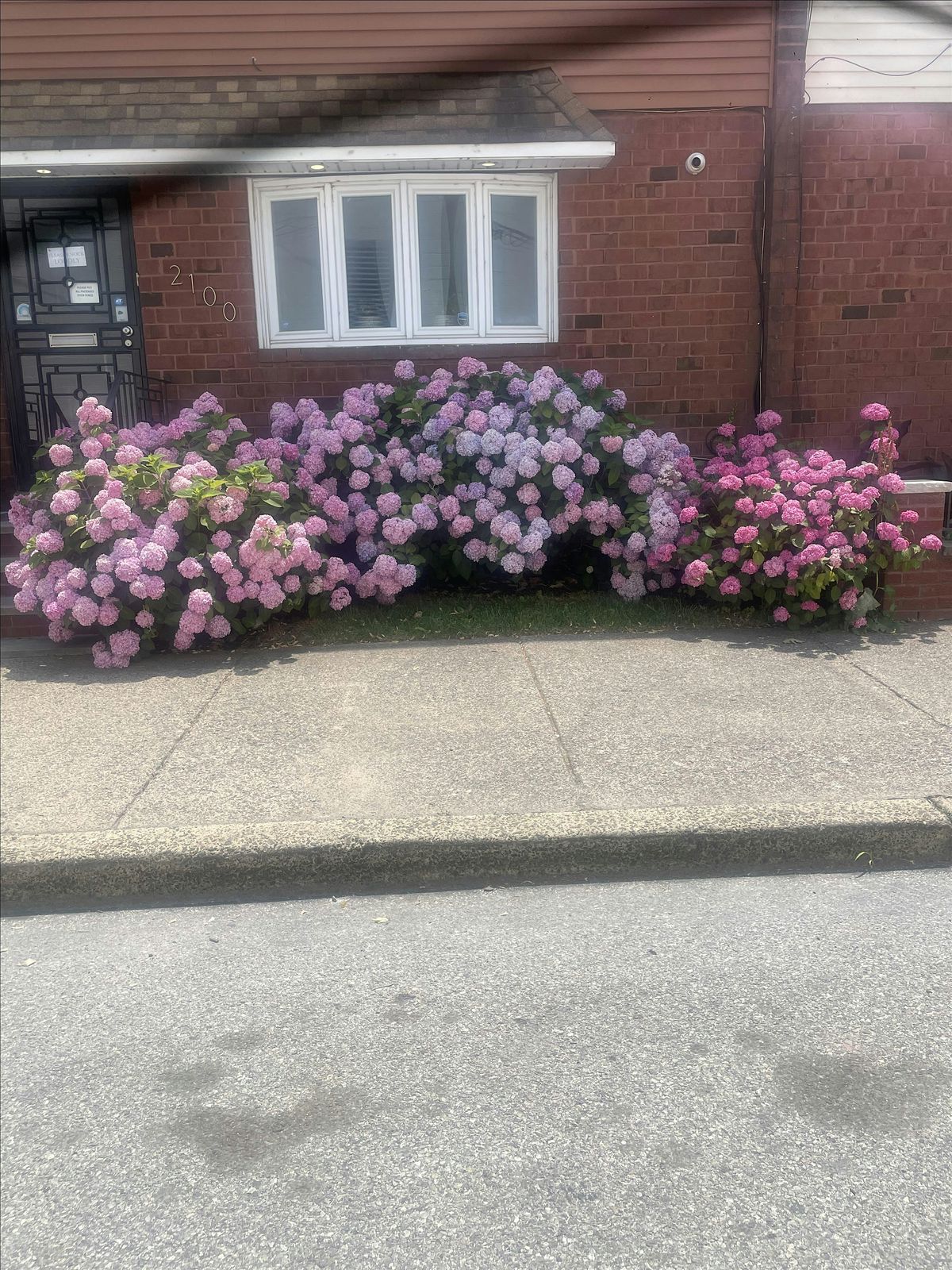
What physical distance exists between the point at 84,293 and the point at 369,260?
217 centimetres

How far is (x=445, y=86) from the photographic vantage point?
3.53 ft

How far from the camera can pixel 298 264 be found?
7922 millimetres

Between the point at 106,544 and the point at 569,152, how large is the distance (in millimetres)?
3977

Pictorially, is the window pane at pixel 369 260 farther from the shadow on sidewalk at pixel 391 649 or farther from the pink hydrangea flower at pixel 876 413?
the pink hydrangea flower at pixel 876 413

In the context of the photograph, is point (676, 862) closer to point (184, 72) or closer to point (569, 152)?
point (569, 152)

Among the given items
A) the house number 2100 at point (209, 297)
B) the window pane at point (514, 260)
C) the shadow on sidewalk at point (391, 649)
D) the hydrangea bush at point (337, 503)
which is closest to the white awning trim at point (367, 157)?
the window pane at point (514, 260)

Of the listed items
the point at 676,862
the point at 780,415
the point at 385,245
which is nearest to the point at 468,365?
the point at 385,245

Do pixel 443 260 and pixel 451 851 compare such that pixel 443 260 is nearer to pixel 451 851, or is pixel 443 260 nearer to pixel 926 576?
pixel 926 576

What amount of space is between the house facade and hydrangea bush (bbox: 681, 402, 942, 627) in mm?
1777

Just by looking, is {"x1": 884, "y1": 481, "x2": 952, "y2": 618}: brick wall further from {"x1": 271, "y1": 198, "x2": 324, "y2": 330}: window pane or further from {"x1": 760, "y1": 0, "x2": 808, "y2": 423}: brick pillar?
{"x1": 271, "y1": 198, "x2": 324, "y2": 330}: window pane

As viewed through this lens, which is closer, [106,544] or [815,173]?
[106,544]

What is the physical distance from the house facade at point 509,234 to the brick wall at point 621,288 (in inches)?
0.7

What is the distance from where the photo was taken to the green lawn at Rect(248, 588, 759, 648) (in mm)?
6332

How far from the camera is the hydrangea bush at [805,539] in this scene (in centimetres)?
604
